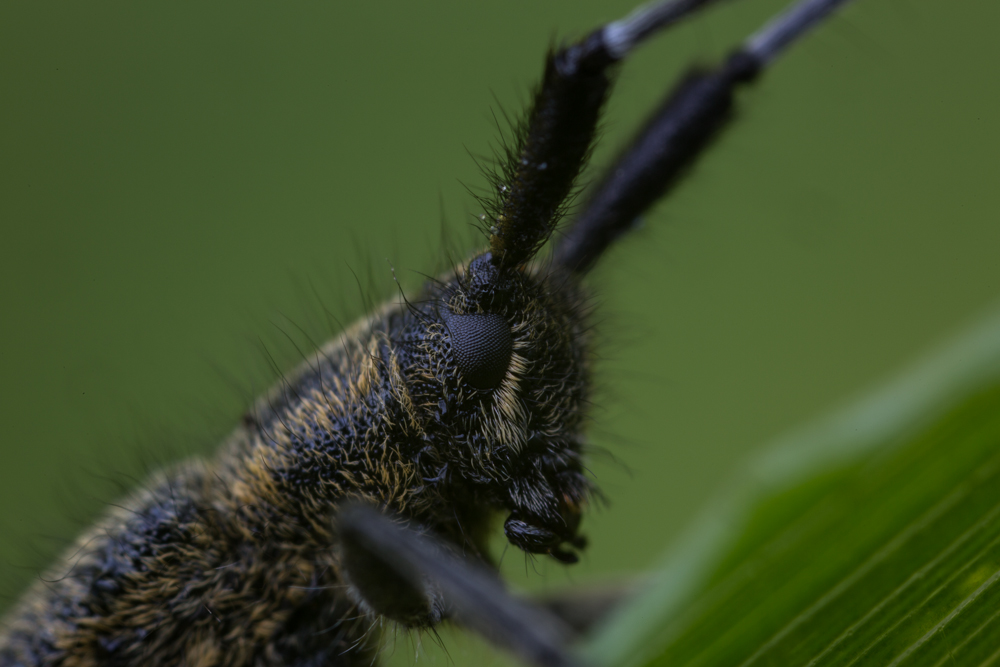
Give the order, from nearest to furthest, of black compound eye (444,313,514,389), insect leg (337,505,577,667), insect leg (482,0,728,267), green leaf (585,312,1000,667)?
green leaf (585,312,1000,667), insect leg (337,505,577,667), insect leg (482,0,728,267), black compound eye (444,313,514,389)

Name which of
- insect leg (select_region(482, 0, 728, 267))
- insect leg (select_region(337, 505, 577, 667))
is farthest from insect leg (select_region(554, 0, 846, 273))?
insect leg (select_region(337, 505, 577, 667))

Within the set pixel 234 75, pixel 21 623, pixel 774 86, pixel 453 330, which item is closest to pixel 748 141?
pixel 774 86

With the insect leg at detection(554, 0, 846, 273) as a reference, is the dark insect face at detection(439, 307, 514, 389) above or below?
below

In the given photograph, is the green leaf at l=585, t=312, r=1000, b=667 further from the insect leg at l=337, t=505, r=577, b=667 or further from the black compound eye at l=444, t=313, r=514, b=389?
the black compound eye at l=444, t=313, r=514, b=389

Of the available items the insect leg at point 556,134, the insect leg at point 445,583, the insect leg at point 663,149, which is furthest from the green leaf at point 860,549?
the insect leg at point 663,149

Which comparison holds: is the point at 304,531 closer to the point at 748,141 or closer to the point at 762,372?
the point at 748,141

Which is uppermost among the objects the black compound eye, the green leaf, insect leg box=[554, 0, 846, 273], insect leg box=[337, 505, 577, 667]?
insect leg box=[554, 0, 846, 273]

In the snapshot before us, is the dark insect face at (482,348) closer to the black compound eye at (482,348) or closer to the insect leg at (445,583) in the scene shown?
the black compound eye at (482,348)
